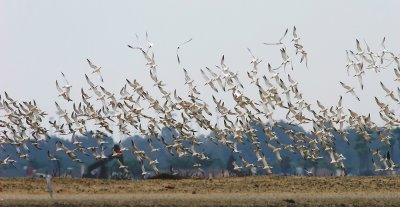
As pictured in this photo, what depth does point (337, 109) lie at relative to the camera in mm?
62656

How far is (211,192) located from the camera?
46625 mm

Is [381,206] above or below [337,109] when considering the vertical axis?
below

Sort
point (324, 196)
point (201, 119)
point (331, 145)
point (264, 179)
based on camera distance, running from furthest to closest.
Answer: point (331, 145), point (201, 119), point (264, 179), point (324, 196)

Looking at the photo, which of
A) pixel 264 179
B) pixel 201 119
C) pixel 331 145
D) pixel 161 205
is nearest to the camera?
pixel 161 205

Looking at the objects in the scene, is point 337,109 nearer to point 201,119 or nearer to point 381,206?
point 201,119

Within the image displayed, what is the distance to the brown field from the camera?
43.4m

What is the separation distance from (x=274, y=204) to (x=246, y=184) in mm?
5458

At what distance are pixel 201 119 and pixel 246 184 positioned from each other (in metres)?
12.4

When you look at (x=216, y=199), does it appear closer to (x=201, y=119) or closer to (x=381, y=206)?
(x=381, y=206)

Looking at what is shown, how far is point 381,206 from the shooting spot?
42.8 m

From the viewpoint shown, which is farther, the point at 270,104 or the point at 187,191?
the point at 270,104

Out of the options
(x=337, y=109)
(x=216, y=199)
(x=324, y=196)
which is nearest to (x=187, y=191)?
(x=216, y=199)

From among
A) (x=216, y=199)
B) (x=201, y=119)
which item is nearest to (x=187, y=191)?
(x=216, y=199)

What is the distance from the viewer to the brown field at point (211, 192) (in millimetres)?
43375
